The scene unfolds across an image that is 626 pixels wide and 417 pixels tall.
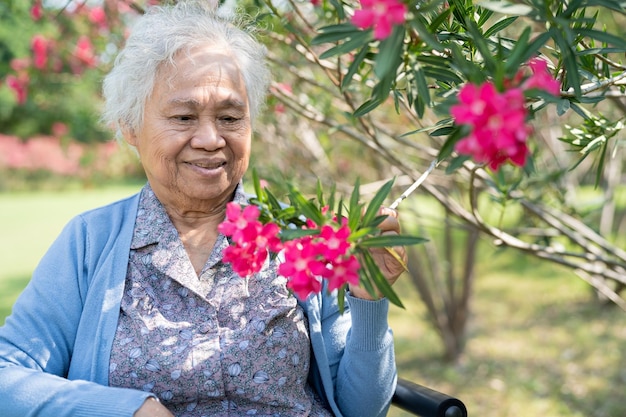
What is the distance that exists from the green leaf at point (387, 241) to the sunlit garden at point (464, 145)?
0.06 m

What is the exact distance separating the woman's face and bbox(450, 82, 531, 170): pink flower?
1129mm

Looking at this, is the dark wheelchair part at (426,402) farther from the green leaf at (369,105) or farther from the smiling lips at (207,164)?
the green leaf at (369,105)

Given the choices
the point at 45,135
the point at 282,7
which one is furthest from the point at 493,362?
the point at 45,135

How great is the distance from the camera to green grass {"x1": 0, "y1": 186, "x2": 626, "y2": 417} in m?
4.39

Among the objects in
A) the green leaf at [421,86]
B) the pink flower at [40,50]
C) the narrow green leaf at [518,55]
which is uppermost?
the pink flower at [40,50]

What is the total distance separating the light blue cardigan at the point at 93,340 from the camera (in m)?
1.78

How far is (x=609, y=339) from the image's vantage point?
544 centimetres

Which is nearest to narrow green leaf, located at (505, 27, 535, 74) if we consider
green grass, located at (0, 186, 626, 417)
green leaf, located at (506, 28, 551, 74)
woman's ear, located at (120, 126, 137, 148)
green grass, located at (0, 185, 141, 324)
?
green leaf, located at (506, 28, 551, 74)

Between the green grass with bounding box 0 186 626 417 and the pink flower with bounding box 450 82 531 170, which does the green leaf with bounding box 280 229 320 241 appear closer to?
the pink flower with bounding box 450 82 531 170

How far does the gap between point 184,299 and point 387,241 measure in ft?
3.21

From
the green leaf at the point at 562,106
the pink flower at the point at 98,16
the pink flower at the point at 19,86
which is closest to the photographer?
the green leaf at the point at 562,106

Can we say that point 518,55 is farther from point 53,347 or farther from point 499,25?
point 53,347

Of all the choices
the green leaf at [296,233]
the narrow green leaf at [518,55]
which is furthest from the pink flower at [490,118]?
the green leaf at [296,233]

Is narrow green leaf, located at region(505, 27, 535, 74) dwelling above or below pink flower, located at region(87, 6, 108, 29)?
below
